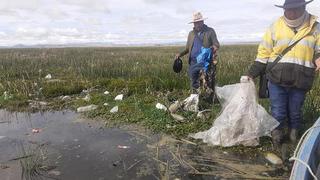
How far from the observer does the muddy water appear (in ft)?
16.2

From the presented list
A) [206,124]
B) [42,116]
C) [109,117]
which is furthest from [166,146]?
[42,116]

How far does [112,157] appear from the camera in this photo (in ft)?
18.4

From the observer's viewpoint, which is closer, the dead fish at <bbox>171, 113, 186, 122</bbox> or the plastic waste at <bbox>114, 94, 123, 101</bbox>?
the dead fish at <bbox>171, 113, 186, 122</bbox>

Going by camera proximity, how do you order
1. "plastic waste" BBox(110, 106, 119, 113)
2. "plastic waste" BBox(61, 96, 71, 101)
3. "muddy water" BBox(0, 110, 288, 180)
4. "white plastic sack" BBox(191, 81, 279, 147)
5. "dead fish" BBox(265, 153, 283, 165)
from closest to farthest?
"muddy water" BBox(0, 110, 288, 180), "dead fish" BBox(265, 153, 283, 165), "white plastic sack" BBox(191, 81, 279, 147), "plastic waste" BBox(110, 106, 119, 113), "plastic waste" BBox(61, 96, 71, 101)

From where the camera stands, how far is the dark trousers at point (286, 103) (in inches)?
208

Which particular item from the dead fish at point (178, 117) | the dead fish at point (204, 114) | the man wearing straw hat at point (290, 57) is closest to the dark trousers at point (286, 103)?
the man wearing straw hat at point (290, 57)

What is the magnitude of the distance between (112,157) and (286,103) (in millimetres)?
2419

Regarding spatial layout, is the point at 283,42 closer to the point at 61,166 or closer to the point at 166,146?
the point at 166,146

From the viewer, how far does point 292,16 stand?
4.96 meters

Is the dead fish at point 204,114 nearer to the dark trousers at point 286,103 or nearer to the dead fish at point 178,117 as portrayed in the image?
the dead fish at point 178,117

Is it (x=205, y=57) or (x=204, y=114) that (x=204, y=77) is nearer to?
(x=205, y=57)

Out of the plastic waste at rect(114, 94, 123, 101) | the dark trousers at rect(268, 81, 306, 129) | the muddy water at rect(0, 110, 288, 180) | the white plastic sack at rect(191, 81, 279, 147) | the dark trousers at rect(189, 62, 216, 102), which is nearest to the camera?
the muddy water at rect(0, 110, 288, 180)

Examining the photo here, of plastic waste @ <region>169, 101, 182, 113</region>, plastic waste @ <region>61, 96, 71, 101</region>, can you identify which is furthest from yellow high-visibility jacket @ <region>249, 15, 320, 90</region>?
plastic waste @ <region>61, 96, 71, 101</region>

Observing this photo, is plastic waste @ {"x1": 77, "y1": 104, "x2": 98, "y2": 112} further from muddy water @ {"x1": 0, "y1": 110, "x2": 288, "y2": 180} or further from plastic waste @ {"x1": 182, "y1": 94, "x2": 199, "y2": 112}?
plastic waste @ {"x1": 182, "y1": 94, "x2": 199, "y2": 112}
